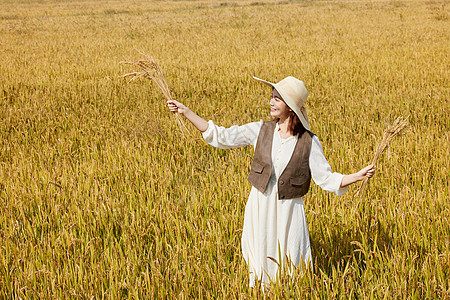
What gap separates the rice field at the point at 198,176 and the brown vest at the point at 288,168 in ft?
1.34

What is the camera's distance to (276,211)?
85.7 inches

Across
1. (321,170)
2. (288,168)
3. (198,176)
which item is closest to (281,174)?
(288,168)

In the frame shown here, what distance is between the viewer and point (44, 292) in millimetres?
2174

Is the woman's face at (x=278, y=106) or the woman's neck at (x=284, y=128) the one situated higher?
the woman's face at (x=278, y=106)

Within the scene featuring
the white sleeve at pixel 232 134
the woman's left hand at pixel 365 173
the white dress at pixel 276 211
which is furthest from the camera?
the white sleeve at pixel 232 134

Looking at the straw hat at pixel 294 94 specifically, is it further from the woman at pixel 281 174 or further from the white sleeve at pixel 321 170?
the white sleeve at pixel 321 170

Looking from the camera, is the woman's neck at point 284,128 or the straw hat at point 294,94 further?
the woman's neck at point 284,128

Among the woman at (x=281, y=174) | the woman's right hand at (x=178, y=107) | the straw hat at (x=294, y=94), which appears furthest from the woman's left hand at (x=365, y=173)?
the woman's right hand at (x=178, y=107)

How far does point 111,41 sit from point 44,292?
12.0m

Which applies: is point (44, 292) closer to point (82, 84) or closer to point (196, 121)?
point (196, 121)

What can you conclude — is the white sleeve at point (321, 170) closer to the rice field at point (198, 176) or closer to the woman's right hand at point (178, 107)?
the rice field at point (198, 176)

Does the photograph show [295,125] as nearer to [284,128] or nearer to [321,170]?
[284,128]

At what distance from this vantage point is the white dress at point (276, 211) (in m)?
2.12

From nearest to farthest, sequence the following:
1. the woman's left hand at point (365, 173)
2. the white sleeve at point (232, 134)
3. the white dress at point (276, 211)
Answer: the woman's left hand at point (365, 173) → the white dress at point (276, 211) → the white sleeve at point (232, 134)
